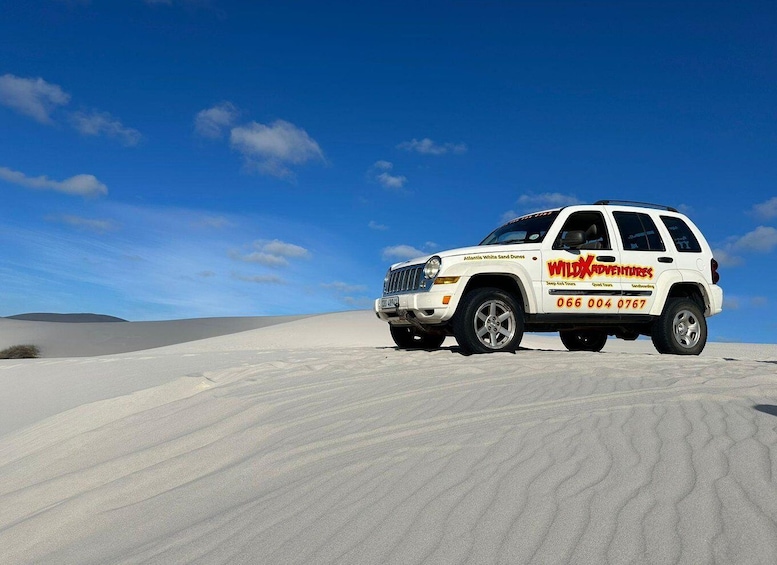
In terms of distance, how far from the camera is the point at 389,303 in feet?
29.5

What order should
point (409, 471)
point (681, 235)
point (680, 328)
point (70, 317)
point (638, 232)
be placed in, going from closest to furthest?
point (409, 471), point (638, 232), point (680, 328), point (681, 235), point (70, 317)

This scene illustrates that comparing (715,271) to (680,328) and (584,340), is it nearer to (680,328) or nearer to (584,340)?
(680,328)

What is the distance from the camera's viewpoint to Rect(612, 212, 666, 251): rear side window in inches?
361

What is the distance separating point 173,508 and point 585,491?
2234 millimetres

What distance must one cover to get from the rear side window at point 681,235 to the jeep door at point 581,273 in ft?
4.26

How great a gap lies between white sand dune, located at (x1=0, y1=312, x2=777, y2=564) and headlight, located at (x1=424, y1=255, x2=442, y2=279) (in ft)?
7.14

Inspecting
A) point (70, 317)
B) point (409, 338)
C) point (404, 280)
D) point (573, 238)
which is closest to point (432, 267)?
point (404, 280)

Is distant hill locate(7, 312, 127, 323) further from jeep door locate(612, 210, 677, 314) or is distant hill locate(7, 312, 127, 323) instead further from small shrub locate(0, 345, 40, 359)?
jeep door locate(612, 210, 677, 314)

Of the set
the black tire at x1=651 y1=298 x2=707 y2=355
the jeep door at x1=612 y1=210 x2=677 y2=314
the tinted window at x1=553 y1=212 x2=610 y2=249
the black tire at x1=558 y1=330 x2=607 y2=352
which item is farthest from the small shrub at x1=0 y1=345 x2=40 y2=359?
the black tire at x1=651 y1=298 x2=707 y2=355

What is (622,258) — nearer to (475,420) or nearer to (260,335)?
(475,420)

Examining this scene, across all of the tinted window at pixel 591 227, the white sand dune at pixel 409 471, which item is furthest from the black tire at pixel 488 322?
the white sand dune at pixel 409 471

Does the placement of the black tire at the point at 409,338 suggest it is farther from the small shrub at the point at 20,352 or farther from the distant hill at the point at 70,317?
the distant hill at the point at 70,317

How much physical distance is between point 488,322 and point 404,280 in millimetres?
1509

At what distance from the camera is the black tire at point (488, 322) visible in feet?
26.6
